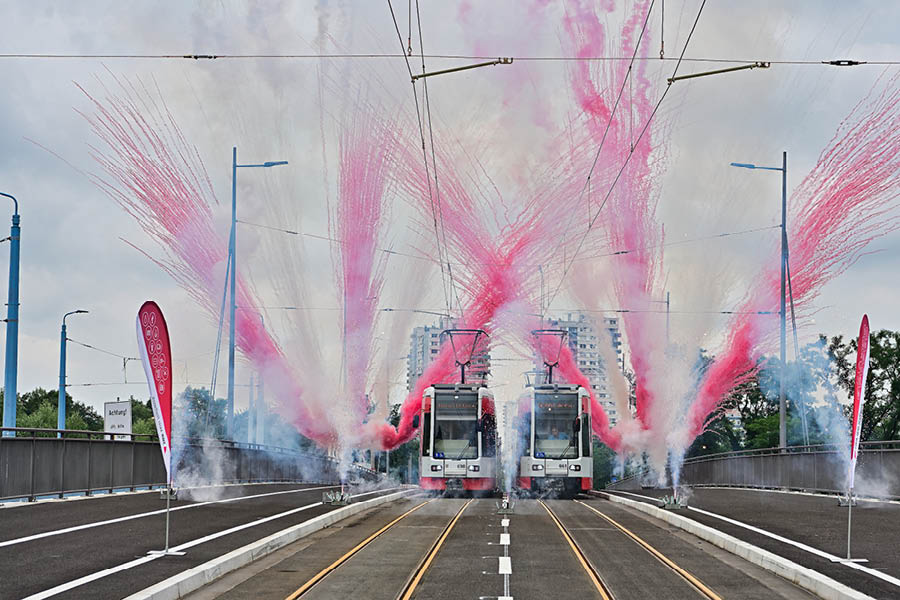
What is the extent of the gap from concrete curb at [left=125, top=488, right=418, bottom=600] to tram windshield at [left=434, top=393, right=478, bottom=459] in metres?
16.0

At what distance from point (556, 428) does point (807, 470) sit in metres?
8.79

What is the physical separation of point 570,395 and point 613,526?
56.7 feet

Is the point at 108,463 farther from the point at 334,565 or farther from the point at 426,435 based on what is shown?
the point at 334,565

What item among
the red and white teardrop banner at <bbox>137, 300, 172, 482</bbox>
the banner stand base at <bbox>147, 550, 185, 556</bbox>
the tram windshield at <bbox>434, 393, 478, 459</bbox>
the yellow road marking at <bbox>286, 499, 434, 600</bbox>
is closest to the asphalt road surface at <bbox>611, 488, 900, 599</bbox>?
the yellow road marking at <bbox>286, 499, 434, 600</bbox>

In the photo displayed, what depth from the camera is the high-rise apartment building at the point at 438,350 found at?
4962 cm

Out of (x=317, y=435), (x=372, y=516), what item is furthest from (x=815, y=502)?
(x=317, y=435)

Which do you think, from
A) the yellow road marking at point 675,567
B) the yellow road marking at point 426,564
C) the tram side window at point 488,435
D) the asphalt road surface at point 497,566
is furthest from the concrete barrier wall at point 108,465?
the yellow road marking at point 675,567

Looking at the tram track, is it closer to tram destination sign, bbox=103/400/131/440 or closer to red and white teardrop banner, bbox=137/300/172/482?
red and white teardrop banner, bbox=137/300/172/482

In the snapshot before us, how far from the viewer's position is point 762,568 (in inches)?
630

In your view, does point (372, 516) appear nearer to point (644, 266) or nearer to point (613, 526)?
point (613, 526)

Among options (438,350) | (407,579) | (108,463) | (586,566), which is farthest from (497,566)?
(438,350)

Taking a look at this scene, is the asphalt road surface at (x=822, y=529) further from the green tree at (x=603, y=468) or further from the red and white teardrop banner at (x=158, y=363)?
the green tree at (x=603, y=468)

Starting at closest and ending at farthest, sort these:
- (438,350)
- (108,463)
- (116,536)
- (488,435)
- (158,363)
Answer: (158,363)
(116,536)
(108,463)
(488,435)
(438,350)

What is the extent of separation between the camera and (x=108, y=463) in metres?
31.0
